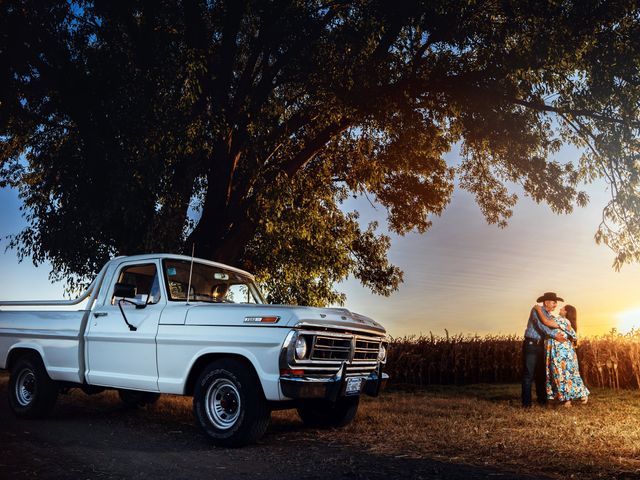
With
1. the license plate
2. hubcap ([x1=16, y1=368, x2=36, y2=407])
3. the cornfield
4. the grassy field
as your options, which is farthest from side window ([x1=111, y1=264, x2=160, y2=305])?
the cornfield

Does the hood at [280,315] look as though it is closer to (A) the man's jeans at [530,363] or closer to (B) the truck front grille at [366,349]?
(B) the truck front grille at [366,349]

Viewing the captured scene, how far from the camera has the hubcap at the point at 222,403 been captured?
738 cm

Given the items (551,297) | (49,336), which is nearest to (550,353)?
(551,297)

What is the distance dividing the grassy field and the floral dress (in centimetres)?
39

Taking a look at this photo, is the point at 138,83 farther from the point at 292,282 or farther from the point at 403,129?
the point at 292,282

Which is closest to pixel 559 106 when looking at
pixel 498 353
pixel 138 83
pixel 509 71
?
pixel 509 71

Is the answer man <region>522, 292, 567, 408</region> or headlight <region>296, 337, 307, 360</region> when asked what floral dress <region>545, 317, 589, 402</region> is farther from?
headlight <region>296, 337, 307, 360</region>

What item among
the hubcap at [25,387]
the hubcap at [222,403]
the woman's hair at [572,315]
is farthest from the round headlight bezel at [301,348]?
the woman's hair at [572,315]

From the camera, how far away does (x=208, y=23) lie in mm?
17016

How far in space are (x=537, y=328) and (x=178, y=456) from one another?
749 cm

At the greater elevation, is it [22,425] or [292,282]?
[292,282]

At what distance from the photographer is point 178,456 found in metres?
6.98

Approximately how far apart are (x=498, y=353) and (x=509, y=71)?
9.47 metres

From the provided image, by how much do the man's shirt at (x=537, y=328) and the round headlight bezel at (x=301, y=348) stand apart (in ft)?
20.6
